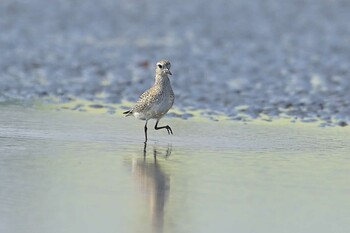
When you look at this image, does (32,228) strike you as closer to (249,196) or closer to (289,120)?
(249,196)

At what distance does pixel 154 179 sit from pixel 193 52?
15278 mm

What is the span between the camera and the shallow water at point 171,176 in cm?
852

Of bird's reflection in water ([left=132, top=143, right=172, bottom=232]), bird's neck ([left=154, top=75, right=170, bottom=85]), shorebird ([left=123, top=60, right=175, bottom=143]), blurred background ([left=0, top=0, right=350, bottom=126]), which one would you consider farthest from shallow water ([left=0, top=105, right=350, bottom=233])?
blurred background ([left=0, top=0, right=350, bottom=126])

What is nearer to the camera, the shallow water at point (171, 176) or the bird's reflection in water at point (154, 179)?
the shallow water at point (171, 176)

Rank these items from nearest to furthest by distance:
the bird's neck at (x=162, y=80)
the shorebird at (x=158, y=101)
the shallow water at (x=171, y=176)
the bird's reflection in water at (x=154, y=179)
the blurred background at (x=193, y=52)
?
the shallow water at (x=171, y=176)
the bird's reflection in water at (x=154, y=179)
the shorebird at (x=158, y=101)
the bird's neck at (x=162, y=80)
the blurred background at (x=193, y=52)

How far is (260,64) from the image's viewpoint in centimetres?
2278

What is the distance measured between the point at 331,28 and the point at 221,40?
196 inches

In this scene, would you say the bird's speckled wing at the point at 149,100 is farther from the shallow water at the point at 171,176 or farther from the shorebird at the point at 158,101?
the shallow water at the point at 171,176

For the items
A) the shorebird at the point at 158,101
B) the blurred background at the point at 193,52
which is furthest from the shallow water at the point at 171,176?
the blurred background at the point at 193,52

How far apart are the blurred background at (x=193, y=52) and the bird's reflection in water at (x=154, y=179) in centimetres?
336

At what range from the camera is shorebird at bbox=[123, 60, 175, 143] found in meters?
13.3

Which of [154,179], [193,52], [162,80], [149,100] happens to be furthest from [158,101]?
[193,52]

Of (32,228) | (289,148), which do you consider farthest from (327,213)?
(289,148)

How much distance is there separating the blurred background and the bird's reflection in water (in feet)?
11.0
